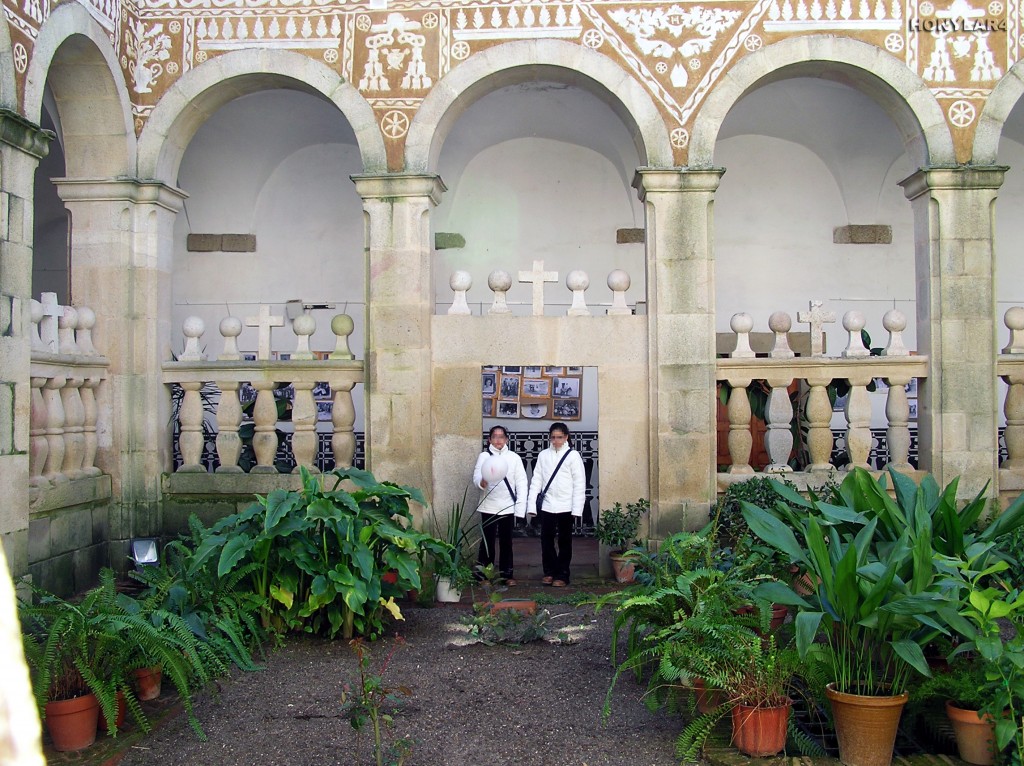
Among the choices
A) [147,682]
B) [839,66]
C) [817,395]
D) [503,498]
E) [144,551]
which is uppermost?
[839,66]

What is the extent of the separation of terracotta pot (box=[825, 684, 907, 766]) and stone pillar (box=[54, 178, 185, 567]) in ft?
19.7

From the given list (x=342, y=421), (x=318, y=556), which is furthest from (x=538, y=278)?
(x=318, y=556)

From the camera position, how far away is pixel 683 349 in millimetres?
8109

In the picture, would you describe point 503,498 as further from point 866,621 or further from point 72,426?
point 866,621

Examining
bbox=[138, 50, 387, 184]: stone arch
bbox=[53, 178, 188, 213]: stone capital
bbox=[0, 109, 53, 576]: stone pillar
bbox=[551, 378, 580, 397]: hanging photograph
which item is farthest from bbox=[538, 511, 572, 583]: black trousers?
bbox=[53, 178, 188, 213]: stone capital

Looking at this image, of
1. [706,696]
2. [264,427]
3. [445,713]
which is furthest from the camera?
[264,427]

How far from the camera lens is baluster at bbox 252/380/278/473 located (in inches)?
329

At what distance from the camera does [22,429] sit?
667cm

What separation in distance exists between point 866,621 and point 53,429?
5.85 metres

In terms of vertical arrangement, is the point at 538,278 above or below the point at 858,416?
above

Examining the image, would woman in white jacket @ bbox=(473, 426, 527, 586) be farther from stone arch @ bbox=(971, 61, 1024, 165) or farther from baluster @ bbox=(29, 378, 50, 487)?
stone arch @ bbox=(971, 61, 1024, 165)

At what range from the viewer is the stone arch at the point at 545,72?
809 centimetres

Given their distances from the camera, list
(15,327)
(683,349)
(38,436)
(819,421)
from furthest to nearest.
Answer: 1. (819,421)
2. (683,349)
3. (38,436)
4. (15,327)

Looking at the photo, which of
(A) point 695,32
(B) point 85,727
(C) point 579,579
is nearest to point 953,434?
(C) point 579,579
